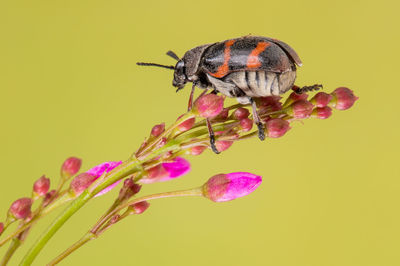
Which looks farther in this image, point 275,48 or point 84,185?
point 275,48

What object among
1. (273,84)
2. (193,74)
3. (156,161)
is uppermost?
(193,74)

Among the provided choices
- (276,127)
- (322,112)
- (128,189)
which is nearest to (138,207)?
(128,189)

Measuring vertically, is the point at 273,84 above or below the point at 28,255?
above

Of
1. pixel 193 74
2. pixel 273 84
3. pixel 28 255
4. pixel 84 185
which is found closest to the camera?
pixel 28 255

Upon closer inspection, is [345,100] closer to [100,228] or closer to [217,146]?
[217,146]

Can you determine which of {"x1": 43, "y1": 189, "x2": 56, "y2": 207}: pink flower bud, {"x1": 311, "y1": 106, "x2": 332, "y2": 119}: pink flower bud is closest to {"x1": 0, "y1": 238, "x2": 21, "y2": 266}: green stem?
{"x1": 43, "y1": 189, "x2": 56, "y2": 207}: pink flower bud

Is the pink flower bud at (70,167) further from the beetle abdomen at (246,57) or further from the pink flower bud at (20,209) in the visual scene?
the beetle abdomen at (246,57)

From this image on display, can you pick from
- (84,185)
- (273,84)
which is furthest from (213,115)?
(84,185)

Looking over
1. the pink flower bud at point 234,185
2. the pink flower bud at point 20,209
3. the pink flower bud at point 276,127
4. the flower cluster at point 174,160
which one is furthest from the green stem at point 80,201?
the pink flower bud at point 276,127
